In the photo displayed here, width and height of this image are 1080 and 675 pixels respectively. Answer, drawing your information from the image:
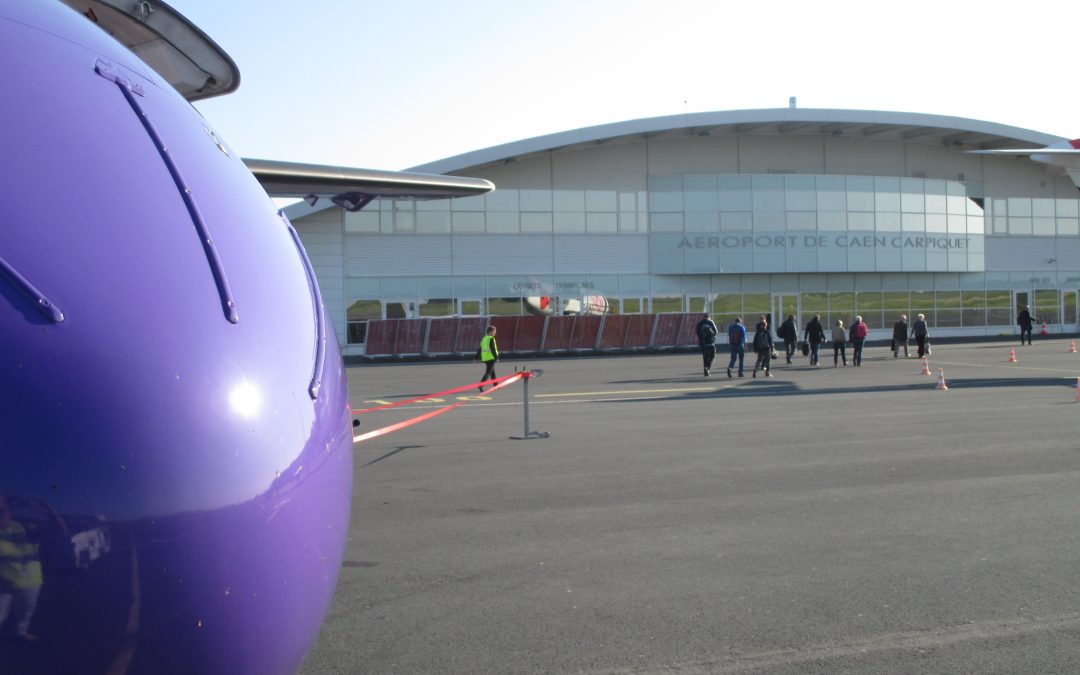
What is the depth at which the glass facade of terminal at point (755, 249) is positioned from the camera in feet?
127

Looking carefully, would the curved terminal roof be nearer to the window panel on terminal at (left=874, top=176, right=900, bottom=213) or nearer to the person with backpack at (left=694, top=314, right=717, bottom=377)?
the window panel on terminal at (left=874, top=176, right=900, bottom=213)

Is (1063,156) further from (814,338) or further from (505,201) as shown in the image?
(505,201)

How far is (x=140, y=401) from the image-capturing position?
6.34ft

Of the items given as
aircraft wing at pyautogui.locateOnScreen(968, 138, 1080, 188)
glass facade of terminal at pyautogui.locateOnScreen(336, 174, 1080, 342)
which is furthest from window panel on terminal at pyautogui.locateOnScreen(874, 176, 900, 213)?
aircraft wing at pyautogui.locateOnScreen(968, 138, 1080, 188)

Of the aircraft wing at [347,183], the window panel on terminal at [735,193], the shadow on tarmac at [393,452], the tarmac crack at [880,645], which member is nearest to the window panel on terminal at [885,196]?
the window panel on terminal at [735,193]

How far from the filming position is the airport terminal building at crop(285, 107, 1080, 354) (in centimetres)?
3806

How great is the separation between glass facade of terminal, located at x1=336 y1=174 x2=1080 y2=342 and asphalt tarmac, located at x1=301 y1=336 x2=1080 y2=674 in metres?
26.0

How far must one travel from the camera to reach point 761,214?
41.2 m

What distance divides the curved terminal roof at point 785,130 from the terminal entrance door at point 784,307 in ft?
25.0

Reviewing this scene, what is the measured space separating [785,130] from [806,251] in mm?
5758

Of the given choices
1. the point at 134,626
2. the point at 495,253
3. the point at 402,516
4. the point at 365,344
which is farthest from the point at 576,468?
the point at 495,253

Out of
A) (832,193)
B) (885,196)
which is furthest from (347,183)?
(885,196)

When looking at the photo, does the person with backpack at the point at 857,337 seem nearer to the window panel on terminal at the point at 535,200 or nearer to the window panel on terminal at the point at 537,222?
the window panel on terminal at the point at 537,222

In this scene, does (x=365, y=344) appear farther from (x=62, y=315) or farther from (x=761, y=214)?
(x=62, y=315)
